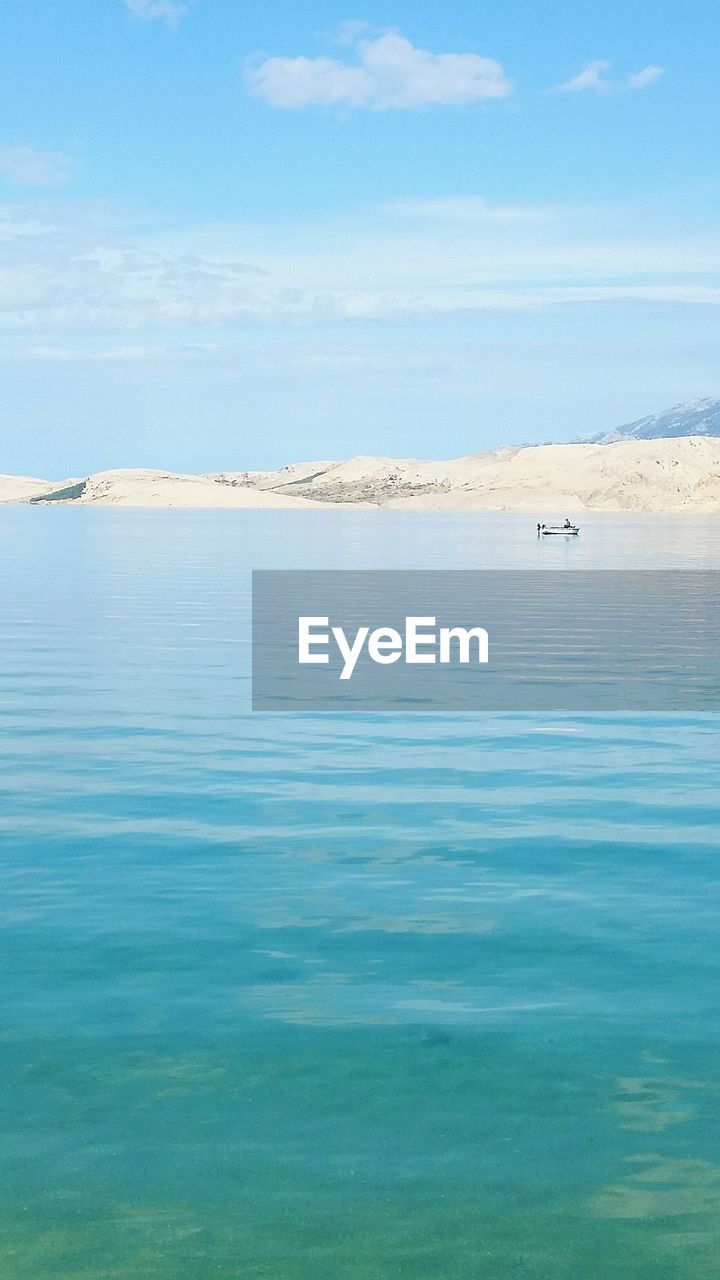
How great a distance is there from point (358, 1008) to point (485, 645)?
102 ft

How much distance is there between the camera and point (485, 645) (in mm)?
43156

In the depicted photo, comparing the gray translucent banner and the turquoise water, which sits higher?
the gray translucent banner

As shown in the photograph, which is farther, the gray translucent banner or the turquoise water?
the gray translucent banner

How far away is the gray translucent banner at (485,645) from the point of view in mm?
32188

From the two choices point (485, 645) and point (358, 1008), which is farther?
point (485, 645)

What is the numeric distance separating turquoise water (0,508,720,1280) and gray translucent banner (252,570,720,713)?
5848 mm

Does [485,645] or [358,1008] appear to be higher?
[485,645]

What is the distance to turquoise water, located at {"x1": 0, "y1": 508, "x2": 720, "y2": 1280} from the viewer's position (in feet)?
29.5

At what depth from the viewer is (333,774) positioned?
23.3 metres

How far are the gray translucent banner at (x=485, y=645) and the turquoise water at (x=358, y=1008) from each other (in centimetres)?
585

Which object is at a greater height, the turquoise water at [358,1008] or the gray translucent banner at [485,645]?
the gray translucent banner at [485,645]

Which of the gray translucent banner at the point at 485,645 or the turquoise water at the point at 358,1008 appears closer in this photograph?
the turquoise water at the point at 358,1008

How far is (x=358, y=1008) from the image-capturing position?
12523 mm

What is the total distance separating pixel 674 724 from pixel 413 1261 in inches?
811
